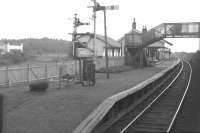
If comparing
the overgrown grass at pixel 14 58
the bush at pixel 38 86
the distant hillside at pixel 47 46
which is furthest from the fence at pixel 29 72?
the distant hillside at pixel 47 46

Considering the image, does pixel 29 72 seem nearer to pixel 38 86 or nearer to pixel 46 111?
pixel 38 86

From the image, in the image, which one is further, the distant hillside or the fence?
the distant hillside

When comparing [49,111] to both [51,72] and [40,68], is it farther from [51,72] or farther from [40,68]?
[51,72]

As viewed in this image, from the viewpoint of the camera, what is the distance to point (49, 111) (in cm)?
1420

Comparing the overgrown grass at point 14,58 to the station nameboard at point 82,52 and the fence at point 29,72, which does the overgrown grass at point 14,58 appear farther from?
the station nameboard at point 82,52

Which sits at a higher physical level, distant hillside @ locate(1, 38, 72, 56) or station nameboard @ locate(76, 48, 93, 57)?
distant hillside @ locate(1, 38, 72, 56)

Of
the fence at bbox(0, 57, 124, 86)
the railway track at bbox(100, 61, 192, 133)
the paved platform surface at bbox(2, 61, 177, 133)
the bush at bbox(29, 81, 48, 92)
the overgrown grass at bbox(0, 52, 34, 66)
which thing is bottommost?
the railway track at bbox(100, 61, 192, 133)

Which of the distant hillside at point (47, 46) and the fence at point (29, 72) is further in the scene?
the distant hillside at point (47, 46)

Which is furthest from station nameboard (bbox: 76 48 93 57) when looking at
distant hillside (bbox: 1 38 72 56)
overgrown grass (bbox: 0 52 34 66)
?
distant hillside (bbox: 1 38 72 56)

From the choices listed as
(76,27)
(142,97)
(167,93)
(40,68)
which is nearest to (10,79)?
(40,68)

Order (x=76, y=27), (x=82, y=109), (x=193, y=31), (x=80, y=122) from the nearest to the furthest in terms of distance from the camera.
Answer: (x=80, y=122), (x=82, y=109), (x=76, y=27), (x=193, y=31)

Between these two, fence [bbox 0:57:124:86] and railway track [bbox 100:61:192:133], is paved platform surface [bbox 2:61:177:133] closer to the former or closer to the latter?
railway track [bbox 100:61:192:133]

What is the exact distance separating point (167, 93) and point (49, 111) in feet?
42.3

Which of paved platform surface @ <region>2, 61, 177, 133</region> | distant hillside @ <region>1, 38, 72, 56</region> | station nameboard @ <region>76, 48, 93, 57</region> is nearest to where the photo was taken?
paved platform surface @ <region>2, 61, 177, 133</region>
